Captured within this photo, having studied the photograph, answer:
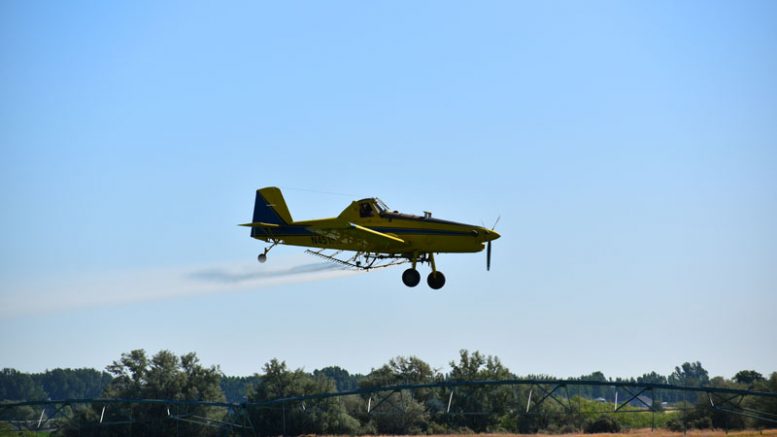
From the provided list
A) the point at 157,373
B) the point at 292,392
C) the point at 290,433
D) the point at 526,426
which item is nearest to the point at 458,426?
the point at 526,426

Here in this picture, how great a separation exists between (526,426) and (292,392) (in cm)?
2834

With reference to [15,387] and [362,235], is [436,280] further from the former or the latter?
[15,387]

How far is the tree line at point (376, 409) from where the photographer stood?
223 ft

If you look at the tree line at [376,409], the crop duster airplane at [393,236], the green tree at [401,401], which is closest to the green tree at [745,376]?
the tree line at [376,409]

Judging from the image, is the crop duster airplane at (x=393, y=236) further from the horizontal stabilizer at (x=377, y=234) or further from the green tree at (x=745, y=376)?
the green tree at (x=745, y=376)

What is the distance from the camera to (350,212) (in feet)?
164

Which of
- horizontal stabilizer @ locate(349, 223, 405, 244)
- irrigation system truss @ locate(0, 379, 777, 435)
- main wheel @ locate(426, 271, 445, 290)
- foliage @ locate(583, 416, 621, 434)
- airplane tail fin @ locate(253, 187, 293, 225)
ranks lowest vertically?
foliage @ locate(583, 416, 621, 434)

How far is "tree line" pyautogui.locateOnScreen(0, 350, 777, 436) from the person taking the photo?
223 feet

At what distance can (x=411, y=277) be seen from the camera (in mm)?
50719

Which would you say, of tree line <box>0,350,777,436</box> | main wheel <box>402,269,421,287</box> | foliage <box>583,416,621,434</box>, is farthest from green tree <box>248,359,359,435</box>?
main wheel <box>402,269,421,287</box>

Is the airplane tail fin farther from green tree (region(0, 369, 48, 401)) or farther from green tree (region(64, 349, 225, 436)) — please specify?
green tree (region(0, 369, 48, 401))

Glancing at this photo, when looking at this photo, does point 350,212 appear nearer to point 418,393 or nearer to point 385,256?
point 385,256

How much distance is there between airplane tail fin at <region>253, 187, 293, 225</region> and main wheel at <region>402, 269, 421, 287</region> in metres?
6.50

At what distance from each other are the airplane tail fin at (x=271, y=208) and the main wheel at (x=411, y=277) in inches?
256
